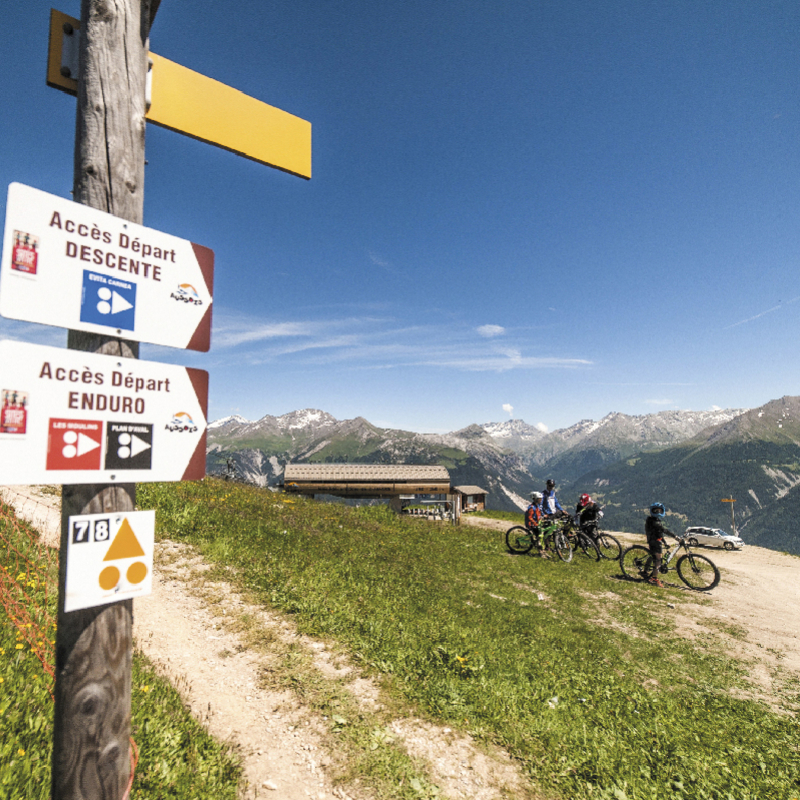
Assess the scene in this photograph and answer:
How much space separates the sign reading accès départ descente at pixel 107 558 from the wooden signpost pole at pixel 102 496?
0.17 feet

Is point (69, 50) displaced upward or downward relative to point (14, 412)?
upward

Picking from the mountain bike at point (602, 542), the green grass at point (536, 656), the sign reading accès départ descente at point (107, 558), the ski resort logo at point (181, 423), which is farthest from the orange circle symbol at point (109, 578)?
the mountain bike at point (602, 542)

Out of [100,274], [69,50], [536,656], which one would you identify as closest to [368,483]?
[536,656]

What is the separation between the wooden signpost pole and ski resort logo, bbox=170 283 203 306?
0.42 m

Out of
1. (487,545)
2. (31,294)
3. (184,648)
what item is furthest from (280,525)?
(31,294)

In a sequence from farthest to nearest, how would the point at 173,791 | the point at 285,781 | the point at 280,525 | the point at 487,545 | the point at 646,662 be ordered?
the point at 487,545
the point at 280,525
the point at 646,662
the point at 285,781
the point at 173,791

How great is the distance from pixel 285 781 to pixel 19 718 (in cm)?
257


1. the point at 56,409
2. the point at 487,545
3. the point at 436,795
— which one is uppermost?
the point at 56,409

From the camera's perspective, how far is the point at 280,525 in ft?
44.8

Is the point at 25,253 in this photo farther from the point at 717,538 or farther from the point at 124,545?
the point at 717,538

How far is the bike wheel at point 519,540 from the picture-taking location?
1727cm

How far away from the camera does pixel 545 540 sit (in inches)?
669

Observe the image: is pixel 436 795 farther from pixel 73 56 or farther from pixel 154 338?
pixel 73 56

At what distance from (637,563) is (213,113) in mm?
16480
